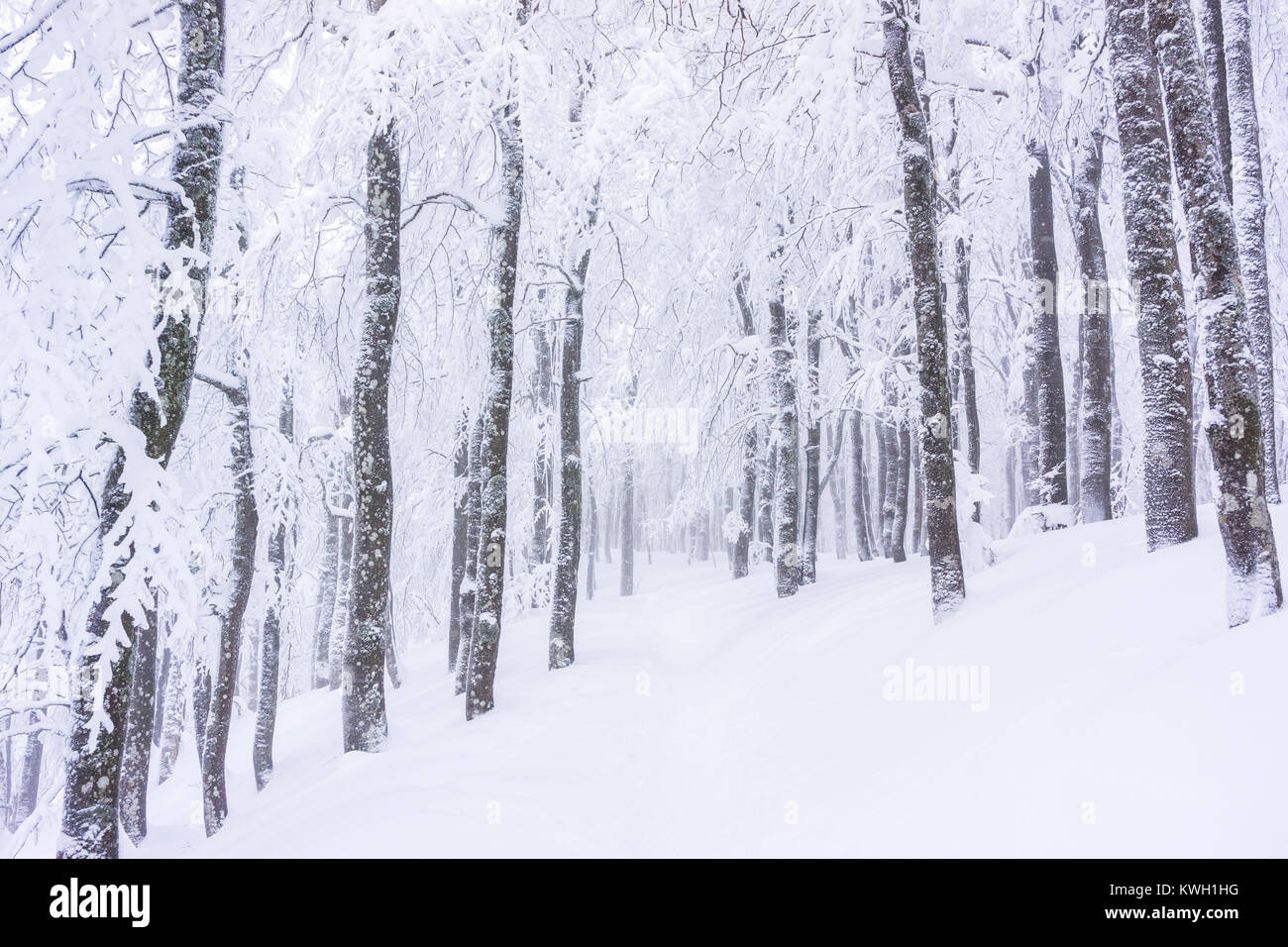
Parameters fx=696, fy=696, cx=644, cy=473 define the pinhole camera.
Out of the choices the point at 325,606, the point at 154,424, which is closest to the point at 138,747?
the point at 154,424

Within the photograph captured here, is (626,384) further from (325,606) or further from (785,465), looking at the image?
(325,606)

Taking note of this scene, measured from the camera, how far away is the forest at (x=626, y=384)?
13.3 feet

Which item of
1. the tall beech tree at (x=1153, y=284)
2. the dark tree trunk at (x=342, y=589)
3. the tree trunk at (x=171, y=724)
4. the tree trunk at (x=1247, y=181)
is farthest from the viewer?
the tree trunk at (x=171, y=724)

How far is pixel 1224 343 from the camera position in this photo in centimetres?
411

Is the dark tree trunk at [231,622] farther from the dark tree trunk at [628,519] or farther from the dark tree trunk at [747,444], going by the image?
the dark tree trunk at [628,519]

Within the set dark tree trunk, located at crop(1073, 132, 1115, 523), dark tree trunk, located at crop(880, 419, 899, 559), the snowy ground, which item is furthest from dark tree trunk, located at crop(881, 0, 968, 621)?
dark tree trunk, located at crop(880, 419, 899, 559)

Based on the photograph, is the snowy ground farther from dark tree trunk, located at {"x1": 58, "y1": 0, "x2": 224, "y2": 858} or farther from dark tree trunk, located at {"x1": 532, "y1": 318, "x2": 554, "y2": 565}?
dark tree trunk, located at {"x1": 532, "y1": 318, "x2": 554, "y2": 565}

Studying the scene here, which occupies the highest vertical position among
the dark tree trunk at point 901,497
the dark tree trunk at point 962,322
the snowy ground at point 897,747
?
the dark tree trunk at point 962,322

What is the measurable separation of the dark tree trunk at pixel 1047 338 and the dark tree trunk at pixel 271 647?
11439mm

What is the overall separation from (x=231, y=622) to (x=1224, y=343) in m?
10.7

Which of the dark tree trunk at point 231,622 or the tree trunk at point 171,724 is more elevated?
the dark tree trunk at point 231,622

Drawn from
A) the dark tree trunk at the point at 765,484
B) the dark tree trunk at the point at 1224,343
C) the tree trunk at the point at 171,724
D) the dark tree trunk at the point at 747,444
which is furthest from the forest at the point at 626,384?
the tree trunk at the point at 171,724

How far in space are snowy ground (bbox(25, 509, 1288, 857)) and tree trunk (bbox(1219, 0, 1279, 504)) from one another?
90.1 inches

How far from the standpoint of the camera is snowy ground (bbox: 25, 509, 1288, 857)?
123 inches
